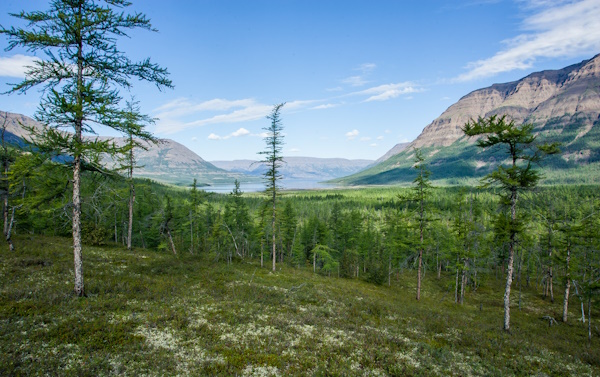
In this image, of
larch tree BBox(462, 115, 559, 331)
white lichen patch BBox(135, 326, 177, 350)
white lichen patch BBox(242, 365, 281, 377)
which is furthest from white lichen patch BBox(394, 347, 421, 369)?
larch tree BBox(462, 115, 559, 331)

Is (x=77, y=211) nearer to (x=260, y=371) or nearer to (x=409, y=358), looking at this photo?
A: (x=260, y=371)

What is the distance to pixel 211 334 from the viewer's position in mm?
13336

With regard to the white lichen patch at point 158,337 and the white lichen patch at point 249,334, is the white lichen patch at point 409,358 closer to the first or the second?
the white lichen patch at point 249,334

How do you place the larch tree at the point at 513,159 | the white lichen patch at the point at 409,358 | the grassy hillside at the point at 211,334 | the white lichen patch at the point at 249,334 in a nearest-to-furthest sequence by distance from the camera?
1. the grassy hillside at the point at 211,334
2. the white lichen patch at the point at 409,358
3. the white lichen patch at the point at 249,334
4. the larch tree at the point at 513,159

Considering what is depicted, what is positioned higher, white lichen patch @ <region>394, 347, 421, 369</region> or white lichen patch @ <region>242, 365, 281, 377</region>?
white lichen patch @ <region>242, 365, 281, 377</region>

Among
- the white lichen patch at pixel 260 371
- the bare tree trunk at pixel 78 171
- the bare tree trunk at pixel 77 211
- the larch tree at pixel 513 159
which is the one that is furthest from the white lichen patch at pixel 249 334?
the larch tree at pixel 513 159

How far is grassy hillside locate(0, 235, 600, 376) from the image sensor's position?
33.9 feet

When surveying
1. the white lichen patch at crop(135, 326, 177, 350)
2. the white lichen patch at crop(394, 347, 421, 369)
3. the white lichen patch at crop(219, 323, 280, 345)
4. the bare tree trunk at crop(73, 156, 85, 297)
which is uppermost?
the bare tree trunk at crop(73, 156, 85, 297)

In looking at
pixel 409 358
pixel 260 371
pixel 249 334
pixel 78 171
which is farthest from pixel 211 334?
pixel 78 171

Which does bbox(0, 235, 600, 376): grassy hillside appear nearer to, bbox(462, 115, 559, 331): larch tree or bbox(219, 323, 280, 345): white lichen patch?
bbox(219, 323, 280, 345): white lichen patch

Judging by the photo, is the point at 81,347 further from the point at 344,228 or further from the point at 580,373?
the point at 344,228

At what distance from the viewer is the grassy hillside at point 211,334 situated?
33.9 feet

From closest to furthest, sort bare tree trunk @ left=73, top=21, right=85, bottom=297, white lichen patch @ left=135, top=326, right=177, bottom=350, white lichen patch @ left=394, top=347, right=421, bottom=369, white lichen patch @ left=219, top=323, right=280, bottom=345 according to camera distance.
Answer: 1. white lichen patch @ left=135, top=326, right=177, bottom=350
2. white lichen patch @ left=394, top=347, right=421, bottom=369
3. white lichen patch @ left=219, top=323, right=280, bottom=345
4. bare tree trunk @ left=73, top=21, right=85, bottom=297

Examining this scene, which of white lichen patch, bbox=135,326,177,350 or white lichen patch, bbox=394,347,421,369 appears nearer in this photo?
white lichen patch, bbox=135,326,177,350
